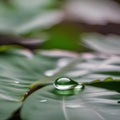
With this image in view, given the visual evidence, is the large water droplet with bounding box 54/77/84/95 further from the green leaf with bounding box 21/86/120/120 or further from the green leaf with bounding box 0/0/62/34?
the green leaf with bounding box 0/0/62/34

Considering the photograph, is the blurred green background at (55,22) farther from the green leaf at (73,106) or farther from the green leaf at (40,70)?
the green leaf at (73,106)

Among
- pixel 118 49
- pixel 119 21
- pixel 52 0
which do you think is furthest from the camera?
pixel 52 0

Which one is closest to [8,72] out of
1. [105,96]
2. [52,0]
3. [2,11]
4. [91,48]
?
[105,96]

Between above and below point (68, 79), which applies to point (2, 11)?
above

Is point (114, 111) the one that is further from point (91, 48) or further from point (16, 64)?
point (91, 48)

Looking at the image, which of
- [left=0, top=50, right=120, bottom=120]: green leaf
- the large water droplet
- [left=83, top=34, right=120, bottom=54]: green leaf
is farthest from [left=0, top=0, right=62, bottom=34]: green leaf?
the large water droplet

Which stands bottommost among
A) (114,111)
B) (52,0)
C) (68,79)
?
(114,111)

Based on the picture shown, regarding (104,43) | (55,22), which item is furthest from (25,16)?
(104,43)

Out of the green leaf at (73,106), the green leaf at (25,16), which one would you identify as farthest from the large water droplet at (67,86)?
the green leaf at (25,16)
